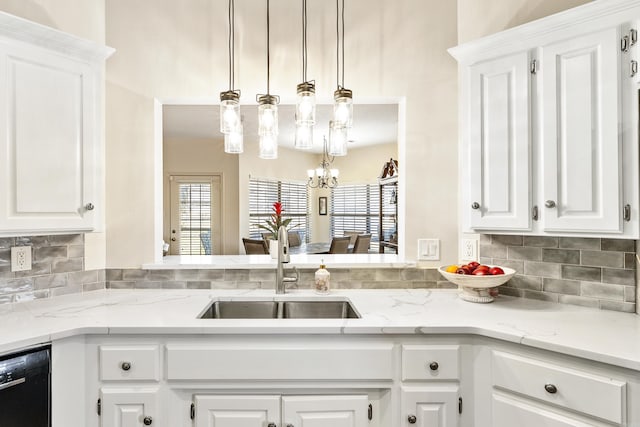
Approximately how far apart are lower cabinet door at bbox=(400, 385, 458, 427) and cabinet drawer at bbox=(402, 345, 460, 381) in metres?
0.05

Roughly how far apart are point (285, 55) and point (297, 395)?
1.83 m

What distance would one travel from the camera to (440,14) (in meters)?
2.08

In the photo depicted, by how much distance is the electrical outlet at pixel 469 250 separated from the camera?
197cm

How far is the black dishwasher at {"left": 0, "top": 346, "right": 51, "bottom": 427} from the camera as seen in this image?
1200 millimetres

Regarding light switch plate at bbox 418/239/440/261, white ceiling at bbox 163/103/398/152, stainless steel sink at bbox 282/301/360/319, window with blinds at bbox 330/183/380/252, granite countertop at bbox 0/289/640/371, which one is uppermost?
white ceiling at bbox 163/103/398/152

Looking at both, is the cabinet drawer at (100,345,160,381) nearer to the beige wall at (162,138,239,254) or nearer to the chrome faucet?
the chrome faucet

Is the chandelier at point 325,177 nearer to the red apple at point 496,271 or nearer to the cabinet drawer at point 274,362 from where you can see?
the red apple at point 496,271

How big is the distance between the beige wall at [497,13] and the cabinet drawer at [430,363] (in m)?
1.71

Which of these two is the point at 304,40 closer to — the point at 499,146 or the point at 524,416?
the point at 499,146

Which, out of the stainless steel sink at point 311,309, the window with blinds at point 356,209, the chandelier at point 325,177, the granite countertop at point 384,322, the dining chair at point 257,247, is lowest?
the stainless steel sink at point 311,309

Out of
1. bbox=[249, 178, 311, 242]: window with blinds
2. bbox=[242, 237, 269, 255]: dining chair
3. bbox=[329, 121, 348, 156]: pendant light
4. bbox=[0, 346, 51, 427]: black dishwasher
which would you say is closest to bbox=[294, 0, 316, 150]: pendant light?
bbox=[329, 121, 348, 156]: pendant light

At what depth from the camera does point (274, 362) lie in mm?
1372

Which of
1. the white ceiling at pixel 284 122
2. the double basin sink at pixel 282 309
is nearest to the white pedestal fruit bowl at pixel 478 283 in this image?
the double basin sink at pixel 282 309

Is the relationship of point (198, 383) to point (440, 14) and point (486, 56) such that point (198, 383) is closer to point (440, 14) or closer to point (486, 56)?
point (486, 56)
